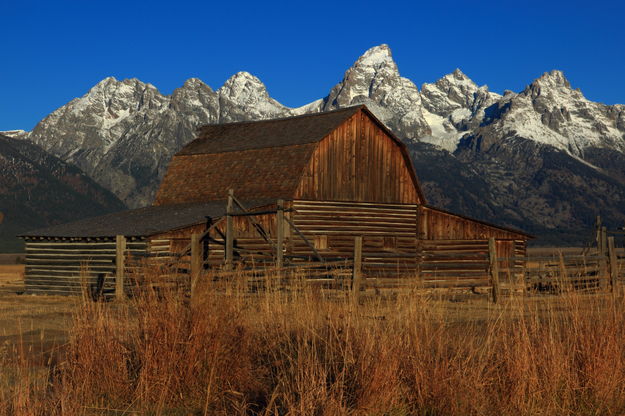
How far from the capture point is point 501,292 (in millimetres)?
24391

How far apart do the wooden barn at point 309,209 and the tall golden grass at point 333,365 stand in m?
19.6

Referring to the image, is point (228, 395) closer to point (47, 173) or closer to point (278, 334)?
point (278, 334)

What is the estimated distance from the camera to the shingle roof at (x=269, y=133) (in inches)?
1324

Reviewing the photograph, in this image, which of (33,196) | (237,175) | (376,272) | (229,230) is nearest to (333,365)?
(229,230)

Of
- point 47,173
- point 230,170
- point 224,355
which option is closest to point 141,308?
point 224,355

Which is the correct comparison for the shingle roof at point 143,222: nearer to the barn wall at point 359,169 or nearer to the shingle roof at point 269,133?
the barn wall at point 359,169

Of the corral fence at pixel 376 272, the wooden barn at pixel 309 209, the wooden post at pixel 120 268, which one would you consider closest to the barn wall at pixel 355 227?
the wooden barn at pixel 309 209

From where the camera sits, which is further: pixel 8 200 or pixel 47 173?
pixel 47 173

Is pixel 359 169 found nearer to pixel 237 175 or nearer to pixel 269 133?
pixel 237 175

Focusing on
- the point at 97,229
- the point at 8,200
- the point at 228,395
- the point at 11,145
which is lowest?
the point at 228,395

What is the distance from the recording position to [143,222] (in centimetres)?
3048

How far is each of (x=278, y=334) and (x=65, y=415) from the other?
10.1 feet

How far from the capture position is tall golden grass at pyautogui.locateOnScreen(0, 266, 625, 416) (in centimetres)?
780

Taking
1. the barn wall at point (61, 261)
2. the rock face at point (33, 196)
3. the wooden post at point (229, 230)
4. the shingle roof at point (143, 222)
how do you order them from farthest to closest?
the rock face at point (33, 196) < the barn wall at point (61, 261) < the shingle roof at point (143, 222) < the wooden post at point (229, 230)
